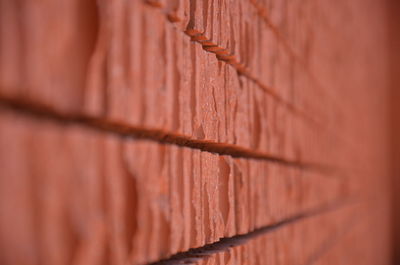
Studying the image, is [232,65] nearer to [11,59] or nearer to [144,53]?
[144,53]

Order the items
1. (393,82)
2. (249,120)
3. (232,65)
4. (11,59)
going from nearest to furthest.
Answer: (11,59) → (232,65) → (249,120) → (393,82)

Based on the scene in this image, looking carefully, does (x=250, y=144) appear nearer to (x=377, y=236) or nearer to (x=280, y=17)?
(x=280, y=17)

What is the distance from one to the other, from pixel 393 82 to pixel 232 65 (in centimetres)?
731

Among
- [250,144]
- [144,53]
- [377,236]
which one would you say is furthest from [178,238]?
[377,236]

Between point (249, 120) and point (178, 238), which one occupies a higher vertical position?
point (249, 120)

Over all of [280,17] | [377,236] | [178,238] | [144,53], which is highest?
[280,17]

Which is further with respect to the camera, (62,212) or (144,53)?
(144,53)

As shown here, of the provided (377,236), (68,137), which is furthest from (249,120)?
(377,236)

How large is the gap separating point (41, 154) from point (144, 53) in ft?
0.89

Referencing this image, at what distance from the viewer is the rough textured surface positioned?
23.3 inches

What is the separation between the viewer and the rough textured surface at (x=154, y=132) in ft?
1.94

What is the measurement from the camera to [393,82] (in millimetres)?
8133

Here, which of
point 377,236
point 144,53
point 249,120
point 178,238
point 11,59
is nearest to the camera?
point 11,59

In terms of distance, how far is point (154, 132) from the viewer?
871 millimetres
